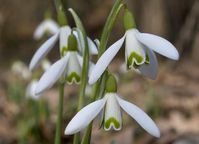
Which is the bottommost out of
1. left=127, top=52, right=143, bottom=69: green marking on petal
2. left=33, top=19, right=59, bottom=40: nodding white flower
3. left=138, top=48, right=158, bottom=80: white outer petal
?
left=33, top=19, right=59, bottom=40: nodding white flower

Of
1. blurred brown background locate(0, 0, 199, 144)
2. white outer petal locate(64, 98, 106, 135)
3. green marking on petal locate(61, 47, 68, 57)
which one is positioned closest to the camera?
white outer petal locate(64, 98, 106, 135)

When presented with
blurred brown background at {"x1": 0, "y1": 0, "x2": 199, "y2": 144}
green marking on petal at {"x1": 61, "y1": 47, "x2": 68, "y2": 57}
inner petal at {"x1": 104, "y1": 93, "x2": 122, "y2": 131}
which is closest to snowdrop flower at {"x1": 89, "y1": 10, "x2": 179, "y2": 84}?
inner petal at {"x1": 104, "y1": 93, "x2": 122, "y2": 131}

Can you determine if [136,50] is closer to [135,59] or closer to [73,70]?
[135,59]

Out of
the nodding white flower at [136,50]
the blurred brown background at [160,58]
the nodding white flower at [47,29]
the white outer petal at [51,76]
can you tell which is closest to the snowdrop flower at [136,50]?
the nodding white flower at [136,50]

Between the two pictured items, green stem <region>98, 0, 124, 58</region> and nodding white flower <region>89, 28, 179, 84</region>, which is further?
green stem <region>98, 0, 124, 58</region>

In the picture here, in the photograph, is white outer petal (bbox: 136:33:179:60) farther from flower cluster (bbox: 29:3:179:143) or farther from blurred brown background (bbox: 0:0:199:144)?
blurred brown background (bbox: 0:0:199:144)

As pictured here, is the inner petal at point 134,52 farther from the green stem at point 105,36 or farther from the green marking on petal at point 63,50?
the green marking on petal at point 63,50

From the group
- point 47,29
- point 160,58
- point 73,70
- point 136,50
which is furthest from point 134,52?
point 160,58
